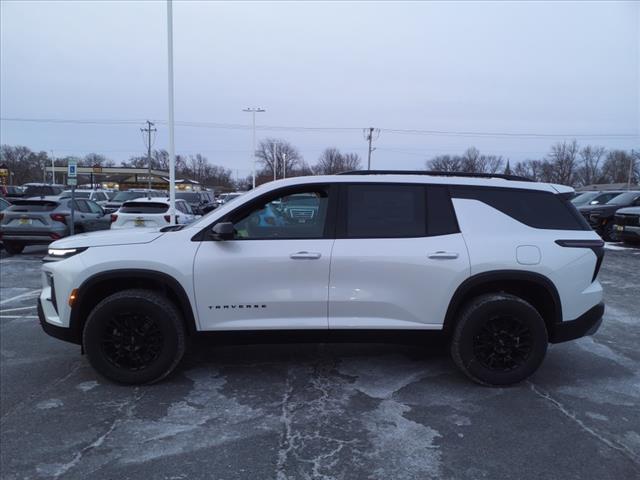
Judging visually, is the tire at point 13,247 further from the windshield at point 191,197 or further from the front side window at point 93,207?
the windshield at point 191,197

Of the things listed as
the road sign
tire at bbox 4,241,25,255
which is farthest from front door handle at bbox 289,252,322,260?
tire at bbox 4,241,25,255

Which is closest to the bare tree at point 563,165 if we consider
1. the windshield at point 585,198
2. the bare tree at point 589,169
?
the bare tree at point 589,169

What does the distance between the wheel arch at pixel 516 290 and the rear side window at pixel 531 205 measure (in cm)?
48

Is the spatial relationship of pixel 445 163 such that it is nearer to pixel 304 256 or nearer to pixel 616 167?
pixel 616 167

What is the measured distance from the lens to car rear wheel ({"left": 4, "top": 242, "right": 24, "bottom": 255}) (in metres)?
11.9

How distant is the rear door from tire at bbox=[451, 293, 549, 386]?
0.80 feet

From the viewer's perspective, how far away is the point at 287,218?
13.3 feet

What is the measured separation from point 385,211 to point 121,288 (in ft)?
7.60

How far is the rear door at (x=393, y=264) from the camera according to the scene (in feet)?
12.6

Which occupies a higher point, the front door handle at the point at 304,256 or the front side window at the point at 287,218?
the front side window at the point at 287,218

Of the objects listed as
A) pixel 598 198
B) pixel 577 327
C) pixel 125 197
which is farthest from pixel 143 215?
pixel 598 198

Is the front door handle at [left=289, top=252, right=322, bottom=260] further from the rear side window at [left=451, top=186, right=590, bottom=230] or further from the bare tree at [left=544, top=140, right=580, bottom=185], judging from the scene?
the bare tree at [left=544, top=140, right=580, bottom=185]

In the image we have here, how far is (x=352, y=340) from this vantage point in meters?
3.98

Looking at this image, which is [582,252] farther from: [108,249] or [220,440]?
[108,249]
